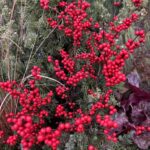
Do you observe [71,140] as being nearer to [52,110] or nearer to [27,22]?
[52,110]

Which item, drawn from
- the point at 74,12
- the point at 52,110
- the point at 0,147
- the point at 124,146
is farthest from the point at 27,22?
the point at 124,146

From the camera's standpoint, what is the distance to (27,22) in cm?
185

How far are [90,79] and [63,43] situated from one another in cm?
36

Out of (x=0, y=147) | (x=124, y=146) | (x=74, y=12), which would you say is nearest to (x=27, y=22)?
(x=74, y=12)

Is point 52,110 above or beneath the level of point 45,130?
beneath

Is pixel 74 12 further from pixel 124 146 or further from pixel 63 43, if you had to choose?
pixel 124 146

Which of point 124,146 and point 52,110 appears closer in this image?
point 124,146

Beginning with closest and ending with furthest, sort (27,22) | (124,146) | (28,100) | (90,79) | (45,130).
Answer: (45,130) < (28,100) < (124,146) < (90,79) < (27,22)

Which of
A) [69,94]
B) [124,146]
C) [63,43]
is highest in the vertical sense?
[63,43]

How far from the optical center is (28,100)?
50.9 inches

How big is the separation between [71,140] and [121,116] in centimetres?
46

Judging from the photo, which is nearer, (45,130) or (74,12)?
(45,130)

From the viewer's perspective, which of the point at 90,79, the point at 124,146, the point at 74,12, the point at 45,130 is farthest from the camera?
the point at 90,79

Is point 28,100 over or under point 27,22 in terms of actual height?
under
